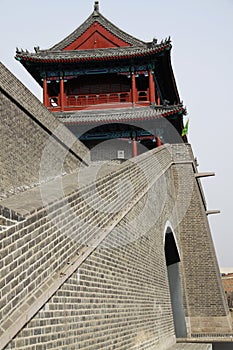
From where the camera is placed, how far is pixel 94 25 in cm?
1953

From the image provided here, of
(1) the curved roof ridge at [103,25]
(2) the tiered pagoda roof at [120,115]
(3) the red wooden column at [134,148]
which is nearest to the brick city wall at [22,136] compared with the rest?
(2) the tiered pagoda roof at [120,115]

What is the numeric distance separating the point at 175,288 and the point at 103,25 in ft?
35.6

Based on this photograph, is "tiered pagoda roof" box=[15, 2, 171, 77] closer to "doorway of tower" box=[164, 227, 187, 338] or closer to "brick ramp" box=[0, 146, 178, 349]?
"doorway of tower" box=[164, 227, 187, 338]

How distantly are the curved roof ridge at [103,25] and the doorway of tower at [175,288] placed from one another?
7.95 meters

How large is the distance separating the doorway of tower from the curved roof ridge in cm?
795

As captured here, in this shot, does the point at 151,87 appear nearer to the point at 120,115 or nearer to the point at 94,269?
the point at 120,115

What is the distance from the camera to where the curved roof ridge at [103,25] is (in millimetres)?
18281

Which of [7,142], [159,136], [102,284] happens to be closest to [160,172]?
[7,142]

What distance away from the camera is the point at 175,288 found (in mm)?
12867

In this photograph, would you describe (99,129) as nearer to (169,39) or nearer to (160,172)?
(169,39)

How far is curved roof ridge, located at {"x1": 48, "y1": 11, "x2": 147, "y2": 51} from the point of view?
720 inches

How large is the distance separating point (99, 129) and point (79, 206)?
37.5 ft

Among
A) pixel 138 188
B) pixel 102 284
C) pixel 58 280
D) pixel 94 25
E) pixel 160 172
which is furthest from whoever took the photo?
pixel 94 25

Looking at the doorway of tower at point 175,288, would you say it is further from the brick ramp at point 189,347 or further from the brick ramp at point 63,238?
the brick ramp at point 63,238
